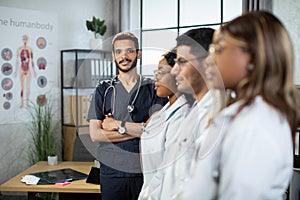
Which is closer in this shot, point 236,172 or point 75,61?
point 236,172

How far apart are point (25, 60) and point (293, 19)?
233cm

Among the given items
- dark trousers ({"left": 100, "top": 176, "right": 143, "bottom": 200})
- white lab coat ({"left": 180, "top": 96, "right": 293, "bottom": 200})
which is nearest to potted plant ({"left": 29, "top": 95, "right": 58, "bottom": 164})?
dark trousers ({"left": 100, "top": 176, "right": 143, "bottom": 200})

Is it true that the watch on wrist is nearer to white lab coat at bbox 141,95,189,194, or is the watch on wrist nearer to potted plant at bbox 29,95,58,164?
white lab coat at bbox 141,95,189,194

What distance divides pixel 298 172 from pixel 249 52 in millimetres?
2294

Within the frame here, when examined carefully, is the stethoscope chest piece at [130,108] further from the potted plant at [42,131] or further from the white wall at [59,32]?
the white wall at [59,32]

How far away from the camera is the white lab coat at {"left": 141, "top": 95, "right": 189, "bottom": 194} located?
4.27 ft

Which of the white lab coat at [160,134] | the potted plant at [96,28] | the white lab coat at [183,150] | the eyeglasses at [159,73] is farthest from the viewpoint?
the potted plant at [96,28]

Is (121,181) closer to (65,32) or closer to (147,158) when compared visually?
(147,158)

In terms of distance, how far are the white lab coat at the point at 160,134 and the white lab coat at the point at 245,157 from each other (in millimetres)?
352

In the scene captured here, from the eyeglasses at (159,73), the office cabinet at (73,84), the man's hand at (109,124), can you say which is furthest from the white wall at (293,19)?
the eyeglasses at (159,73)

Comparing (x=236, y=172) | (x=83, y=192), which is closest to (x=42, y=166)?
(x=83, y=192)

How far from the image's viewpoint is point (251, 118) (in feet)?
2.82

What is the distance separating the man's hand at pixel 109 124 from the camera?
5.82ft

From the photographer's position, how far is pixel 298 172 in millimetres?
2910
